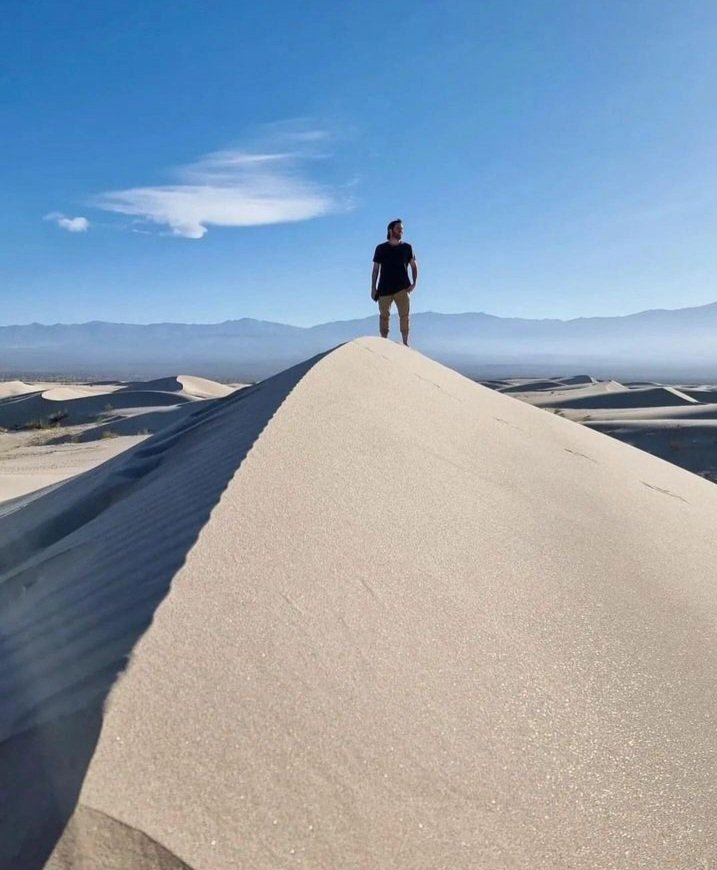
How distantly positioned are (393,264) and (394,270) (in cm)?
6

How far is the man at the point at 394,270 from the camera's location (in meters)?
6.66

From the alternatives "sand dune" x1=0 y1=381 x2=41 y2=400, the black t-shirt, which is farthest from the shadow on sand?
"sand dune" x1=0 y1=381 x2=41 y2=400

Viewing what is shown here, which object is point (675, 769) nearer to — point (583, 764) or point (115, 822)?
point (583, 764)

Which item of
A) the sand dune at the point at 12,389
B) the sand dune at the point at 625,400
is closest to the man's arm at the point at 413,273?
the sand dune at the point at 625,400

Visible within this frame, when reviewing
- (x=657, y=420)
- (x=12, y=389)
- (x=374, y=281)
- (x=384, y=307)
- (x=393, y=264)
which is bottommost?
(x=657, y=420)

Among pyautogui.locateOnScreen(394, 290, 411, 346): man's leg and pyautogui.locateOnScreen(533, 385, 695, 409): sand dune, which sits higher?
pyautogui.locateOnScreen(394, 290, 411, 346): man's leg

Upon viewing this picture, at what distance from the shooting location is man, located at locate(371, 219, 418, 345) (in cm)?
666

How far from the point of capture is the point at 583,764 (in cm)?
134

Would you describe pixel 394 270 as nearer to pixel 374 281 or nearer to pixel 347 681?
pixel 374 281

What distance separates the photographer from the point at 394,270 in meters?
6.73

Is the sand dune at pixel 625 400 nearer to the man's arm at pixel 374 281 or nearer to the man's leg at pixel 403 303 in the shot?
the man's leg at pixel 403 303

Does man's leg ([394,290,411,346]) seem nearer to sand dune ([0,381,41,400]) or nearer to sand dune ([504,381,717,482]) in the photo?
sand dune ([504,381,717,482])

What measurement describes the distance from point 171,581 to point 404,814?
732 mm

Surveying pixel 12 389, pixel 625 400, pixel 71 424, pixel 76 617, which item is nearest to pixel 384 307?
pixel 76 617
